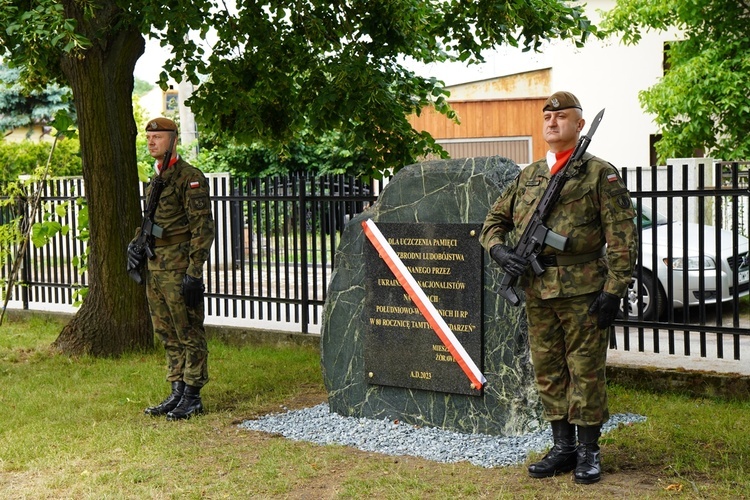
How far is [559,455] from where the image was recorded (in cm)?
567

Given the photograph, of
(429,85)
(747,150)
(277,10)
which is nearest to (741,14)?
(747,150)

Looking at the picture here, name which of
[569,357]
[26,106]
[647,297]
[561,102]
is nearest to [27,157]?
[26,106]

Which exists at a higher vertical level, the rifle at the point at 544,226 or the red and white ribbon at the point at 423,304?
the rifle at the point at 544,226

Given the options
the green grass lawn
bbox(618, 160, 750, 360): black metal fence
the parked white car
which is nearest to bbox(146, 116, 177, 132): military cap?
the green grass lawn

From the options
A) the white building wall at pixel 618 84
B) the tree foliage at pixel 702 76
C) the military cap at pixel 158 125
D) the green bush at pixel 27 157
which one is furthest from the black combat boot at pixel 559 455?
the white building wall at pixel 618 84

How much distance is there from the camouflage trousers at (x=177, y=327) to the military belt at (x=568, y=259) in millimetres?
2937

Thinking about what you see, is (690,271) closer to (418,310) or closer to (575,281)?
(418,310)

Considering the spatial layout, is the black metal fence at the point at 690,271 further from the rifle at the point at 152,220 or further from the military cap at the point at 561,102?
the rifle at the point at 152,220

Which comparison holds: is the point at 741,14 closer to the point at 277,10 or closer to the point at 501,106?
the point at 277,10

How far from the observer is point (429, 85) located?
10.8m

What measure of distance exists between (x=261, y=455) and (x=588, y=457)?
6.94 feet

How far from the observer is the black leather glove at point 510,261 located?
5.53 meters

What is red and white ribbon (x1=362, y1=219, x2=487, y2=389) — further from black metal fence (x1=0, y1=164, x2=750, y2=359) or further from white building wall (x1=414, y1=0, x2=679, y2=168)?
white building wall (x1=414, y1=0, x2=679, y2=168)

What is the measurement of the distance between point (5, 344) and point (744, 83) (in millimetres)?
12074
